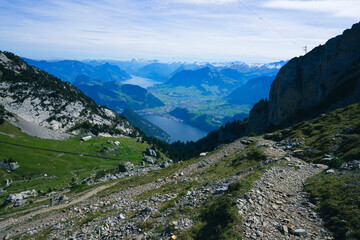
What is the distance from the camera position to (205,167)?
36500 mm

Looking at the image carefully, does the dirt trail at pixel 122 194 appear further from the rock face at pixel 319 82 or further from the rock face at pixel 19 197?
the rock face at pixel 319 82

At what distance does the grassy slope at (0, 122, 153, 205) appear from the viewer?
90.8 m

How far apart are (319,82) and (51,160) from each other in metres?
130

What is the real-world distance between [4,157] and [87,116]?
96205mm

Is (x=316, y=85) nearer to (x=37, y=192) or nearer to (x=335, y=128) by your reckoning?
(x=335, y=128)

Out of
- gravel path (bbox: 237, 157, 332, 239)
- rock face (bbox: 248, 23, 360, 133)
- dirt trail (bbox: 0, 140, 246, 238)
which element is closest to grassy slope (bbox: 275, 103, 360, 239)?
gravel path (bbox: 237, 157, 332, 239)

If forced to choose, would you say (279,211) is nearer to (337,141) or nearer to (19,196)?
(337,141)

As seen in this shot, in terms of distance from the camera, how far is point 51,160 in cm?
11025

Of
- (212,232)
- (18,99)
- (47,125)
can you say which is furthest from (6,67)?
(212,232)

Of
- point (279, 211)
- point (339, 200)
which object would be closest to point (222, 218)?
point (279, 211)

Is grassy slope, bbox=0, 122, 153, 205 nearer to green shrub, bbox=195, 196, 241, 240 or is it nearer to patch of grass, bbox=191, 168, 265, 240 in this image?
patch of grass, bbox=191, 168, 265, 240

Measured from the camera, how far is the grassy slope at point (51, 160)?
90750mm

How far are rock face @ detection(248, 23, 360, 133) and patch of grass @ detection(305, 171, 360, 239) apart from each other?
171 feet

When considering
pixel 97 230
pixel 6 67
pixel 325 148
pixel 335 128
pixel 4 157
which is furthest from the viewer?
pixel 6 67
